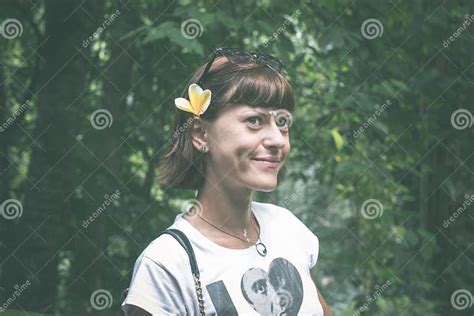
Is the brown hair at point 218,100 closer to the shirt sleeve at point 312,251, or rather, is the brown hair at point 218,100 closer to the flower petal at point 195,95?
the flower petal at point 195,95

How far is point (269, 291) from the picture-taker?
1.93m

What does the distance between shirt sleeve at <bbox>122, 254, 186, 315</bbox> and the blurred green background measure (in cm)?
194

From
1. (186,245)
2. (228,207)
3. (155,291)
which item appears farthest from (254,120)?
(155,291)

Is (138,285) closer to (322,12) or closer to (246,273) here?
(246,273)

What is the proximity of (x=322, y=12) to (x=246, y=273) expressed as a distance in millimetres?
2833

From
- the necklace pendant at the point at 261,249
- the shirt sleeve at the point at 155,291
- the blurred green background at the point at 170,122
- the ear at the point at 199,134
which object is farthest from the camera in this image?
the blurred green background at the point at 170,122

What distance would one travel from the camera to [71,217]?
14.1ft

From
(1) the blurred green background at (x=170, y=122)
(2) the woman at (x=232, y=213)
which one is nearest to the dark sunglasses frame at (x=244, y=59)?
(2) the woman at (x=232, y=213)

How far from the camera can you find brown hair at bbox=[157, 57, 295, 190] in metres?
2.06

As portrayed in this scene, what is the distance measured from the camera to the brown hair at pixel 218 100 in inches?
81.0

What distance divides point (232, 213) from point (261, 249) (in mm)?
130

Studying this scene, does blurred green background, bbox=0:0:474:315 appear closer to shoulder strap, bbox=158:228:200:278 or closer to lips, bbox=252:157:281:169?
lips, bbox=252:157:281:169

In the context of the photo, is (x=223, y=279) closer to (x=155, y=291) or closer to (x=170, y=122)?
(x=155, y=291)

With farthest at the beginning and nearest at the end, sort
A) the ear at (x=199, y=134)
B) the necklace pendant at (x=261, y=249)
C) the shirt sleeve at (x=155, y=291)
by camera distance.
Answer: the ear at (x=199, y=134) → the necklace pendant at (x=261, y=249) → the shirt sleeve at (x=155, y=291)
